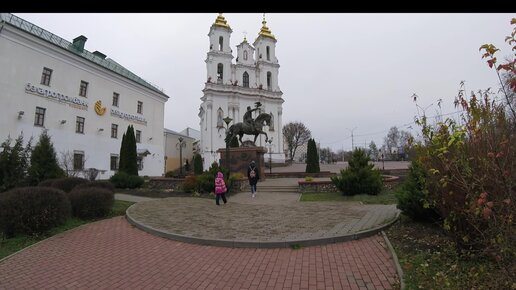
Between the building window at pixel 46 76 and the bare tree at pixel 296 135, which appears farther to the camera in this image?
the bare tree at pixel 296 135

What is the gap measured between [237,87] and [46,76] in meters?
34.2

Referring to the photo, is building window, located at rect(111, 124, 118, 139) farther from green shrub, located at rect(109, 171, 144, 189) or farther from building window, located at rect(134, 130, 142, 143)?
green shrub, located at rect(109, 171, 144, 189)

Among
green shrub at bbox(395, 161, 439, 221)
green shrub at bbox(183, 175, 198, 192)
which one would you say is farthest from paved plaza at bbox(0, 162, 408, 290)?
green shrub at bbox(183, 175, 198, 192)

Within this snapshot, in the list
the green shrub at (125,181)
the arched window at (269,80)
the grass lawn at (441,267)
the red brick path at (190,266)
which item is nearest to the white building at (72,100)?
the green shrub at (125,181)

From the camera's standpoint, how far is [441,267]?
16.0 feet

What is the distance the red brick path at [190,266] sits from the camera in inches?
191

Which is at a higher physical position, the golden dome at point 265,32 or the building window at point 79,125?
the golden dome at point 265,32

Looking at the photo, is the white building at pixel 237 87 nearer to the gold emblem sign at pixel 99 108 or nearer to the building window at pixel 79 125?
the gold emblem sign at pixel 99 108

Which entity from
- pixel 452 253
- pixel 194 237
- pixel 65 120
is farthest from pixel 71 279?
pixel 65 120

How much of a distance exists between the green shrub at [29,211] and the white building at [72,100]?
17945 mm

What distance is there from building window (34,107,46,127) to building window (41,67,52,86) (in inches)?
90.9

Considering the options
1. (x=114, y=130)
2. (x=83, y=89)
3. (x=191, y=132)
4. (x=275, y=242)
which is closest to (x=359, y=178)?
(x=275, y=242)

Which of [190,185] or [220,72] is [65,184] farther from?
[220,72]

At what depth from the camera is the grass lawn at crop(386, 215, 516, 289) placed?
4117 mm
